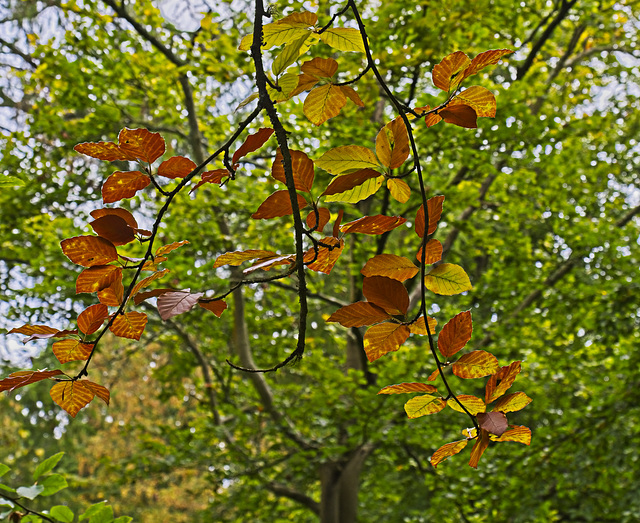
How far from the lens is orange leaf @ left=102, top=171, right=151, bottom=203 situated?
0.73 metres

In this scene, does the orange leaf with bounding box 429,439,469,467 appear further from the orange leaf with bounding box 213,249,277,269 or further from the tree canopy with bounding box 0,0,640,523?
the tree canopy with bounding box 0,0,640,523

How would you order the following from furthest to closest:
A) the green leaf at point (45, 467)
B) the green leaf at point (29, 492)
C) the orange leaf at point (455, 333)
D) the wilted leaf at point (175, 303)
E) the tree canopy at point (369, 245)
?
the tree canopy at point (369, 245) → the green leaf at point (45, 467) → the green leaf at point (29, 492) → the orange leaf at point (455, 333) → the wilted leaf at point (175, 303)

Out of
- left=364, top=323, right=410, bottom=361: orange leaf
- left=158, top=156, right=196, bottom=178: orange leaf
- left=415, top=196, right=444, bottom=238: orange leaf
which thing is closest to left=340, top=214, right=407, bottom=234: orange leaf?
left=415, top=196, right=444, bottom=238: orange leaf

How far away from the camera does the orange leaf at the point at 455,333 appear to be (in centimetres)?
72

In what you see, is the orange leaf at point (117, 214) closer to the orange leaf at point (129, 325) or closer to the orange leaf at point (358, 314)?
the orange leaf at point (129, 325)

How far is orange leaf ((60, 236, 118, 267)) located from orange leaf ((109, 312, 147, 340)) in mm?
77

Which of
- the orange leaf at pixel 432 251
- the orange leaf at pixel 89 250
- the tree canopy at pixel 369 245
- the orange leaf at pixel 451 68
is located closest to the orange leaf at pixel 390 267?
the orange leaf at pixel 432 251

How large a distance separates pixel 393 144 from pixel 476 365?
304 millimetres

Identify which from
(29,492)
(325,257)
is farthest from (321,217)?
(29,492)

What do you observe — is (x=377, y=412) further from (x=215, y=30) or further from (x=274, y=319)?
(x=215, y=30)

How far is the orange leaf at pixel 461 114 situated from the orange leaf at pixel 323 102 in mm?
146

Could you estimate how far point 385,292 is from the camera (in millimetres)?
705

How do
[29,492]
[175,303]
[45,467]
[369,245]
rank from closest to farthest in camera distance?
[175,303]
[29,492]
[45,467]
[369,245]

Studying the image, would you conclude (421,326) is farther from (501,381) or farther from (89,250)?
(89,250)
